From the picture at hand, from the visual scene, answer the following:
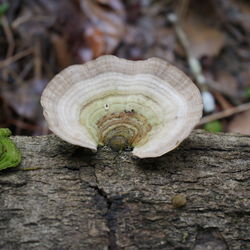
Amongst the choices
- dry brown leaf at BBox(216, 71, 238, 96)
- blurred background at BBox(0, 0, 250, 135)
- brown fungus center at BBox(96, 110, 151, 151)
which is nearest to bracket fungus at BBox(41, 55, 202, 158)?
brown fungus center at BBox(96, 110, 151, 151)

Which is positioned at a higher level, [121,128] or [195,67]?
[195,67]

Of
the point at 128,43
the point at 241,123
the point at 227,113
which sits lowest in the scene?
the point at 241,123

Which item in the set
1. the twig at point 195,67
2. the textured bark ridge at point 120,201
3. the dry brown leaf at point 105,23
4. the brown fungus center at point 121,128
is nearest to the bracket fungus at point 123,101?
the brown fungus center at point 121,128

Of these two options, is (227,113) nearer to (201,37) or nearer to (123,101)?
(201,37)

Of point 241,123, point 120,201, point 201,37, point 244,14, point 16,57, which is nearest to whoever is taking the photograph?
point 120,201

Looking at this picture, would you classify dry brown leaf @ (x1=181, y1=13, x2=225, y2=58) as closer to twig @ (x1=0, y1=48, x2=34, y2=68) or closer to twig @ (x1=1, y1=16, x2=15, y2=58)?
twig @ (x1=0, y1=48, x2=34, y2=68)

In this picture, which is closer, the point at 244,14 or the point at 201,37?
the point at 201,37

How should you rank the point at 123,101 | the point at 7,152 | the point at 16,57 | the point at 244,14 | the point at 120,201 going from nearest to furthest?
the point at 120,201 → the point at 7,152 → the point at 123,101 → the point at 16,57 → the point at 244,14

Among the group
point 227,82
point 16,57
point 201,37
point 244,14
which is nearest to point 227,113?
point 227,82
